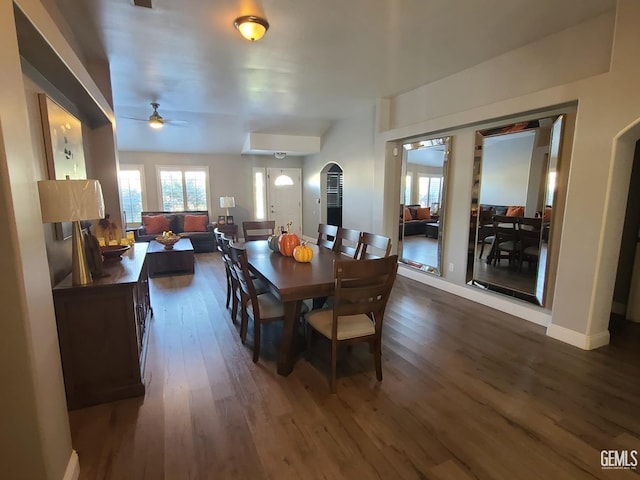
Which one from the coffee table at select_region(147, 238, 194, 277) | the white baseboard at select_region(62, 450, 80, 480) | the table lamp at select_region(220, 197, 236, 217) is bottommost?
the white baseboard at select_region(62, 450, 80, 480)

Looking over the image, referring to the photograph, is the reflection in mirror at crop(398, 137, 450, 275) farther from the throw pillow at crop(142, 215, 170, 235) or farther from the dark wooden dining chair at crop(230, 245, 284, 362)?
the throw pillow at crop(142, 215, 170, 235)

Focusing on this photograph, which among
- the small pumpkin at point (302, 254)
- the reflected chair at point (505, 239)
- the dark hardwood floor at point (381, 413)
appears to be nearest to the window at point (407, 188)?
the reflected chair at point (505, 239)

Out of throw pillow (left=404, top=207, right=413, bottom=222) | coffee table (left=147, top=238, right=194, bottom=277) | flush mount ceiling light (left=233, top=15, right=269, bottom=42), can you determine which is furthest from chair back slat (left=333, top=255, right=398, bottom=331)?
coffee table (left=147, top=238, right=194, bottom=277)

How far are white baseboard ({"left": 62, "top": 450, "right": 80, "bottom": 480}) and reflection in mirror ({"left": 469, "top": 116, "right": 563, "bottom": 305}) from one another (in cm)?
402

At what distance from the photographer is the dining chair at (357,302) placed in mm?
2045

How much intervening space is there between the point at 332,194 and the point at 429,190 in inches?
152

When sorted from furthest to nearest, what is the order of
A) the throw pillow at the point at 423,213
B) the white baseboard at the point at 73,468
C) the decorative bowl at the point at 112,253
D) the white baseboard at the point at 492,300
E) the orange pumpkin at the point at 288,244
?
the throw pillow at the point at 423,213, the white baseboard at the point at 492,300, the orange pumpkin at the point at 288,244, the decorative bowl at the point at 112,253, the white baseboard at the point at 73,468

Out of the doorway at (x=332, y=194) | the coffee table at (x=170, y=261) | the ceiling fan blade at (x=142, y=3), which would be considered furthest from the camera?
the doorway at (x=332, y=194)

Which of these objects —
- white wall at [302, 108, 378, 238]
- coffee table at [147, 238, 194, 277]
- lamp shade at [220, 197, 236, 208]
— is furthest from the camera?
lamp shade at [220, 197, 236, 208]

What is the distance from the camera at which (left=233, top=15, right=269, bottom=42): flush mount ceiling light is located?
2637 mm

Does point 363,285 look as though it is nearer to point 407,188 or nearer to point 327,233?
point 327,233

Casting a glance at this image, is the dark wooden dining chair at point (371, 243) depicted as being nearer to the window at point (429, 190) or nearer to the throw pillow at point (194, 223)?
the window at point (429, 190)

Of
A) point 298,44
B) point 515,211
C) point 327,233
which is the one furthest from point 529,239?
point 298,44

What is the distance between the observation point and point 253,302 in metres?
2.54
